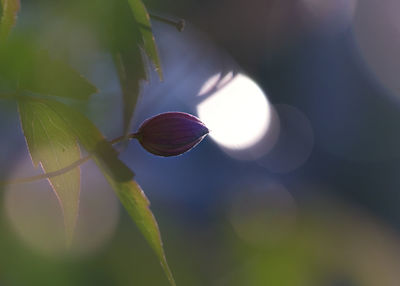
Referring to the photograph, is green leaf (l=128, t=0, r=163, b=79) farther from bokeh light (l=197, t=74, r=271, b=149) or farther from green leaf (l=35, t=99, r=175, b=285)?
bokeh light (l=197, t=74, r=271, b=149)

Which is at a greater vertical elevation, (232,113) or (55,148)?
(55,148)

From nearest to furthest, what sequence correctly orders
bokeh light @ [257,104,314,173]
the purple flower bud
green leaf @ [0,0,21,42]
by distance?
1. green leaf @ [0,0,21,42]
2. the purple flower bud
3. bokeh light @ [257,104,314,173]

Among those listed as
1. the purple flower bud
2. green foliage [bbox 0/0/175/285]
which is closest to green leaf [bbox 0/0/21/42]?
green foliage [bbox 0/0/175/285]

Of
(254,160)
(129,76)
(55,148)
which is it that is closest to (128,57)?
(129,76)

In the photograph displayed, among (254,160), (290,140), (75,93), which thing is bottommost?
(290,140)

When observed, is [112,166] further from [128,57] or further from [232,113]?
[232,113]

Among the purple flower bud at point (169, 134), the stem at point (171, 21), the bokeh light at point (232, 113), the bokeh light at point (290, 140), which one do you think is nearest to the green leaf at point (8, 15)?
the stem at point (171, 21)

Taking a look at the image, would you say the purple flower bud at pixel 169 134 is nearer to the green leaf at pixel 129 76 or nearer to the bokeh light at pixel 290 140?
the green leaf at pixel 129 76

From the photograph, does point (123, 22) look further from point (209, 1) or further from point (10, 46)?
point (209, 1)
